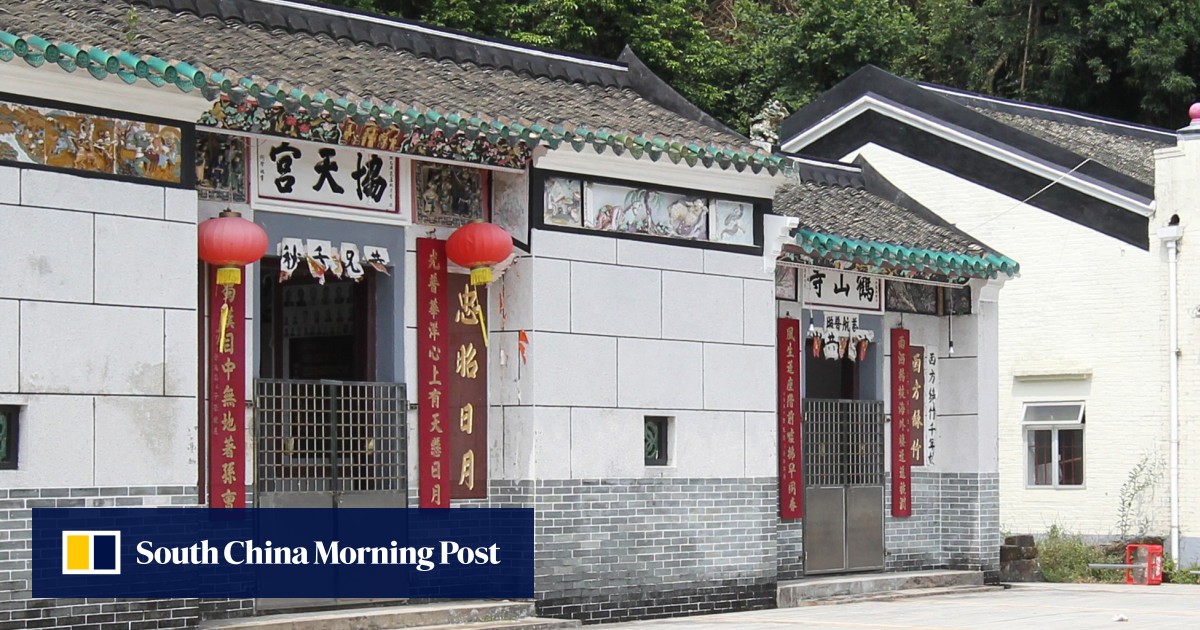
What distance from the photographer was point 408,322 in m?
12.4

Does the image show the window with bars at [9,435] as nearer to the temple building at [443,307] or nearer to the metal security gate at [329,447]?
the temple building at [443,307]

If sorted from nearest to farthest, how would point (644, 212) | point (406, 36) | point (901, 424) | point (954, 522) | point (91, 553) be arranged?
1. point (91, 553)
2. point (644, 212)
3. point (406, 36)
4. point (901, 424)
5. point (954, 522)

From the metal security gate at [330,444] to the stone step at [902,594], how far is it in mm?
4447

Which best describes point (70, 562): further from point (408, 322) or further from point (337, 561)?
point (408, 322)

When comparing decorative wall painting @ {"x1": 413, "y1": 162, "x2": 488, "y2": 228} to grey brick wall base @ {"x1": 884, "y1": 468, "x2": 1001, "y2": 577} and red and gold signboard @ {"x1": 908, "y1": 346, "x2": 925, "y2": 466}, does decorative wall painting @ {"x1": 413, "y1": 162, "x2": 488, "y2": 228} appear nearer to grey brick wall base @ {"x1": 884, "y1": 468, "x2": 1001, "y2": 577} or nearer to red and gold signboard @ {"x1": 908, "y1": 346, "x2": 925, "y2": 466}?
red and gold signboard @ {"x1": 908, "y1": 346, "x2": 925, "y2": 466}

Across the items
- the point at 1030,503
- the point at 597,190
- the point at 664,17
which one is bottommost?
the point at 1030,503

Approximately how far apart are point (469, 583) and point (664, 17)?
16487mm

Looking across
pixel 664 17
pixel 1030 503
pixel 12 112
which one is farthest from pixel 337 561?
pixel 664 17

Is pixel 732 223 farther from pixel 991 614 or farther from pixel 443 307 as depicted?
pixel 991 614

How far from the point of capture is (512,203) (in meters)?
12.7

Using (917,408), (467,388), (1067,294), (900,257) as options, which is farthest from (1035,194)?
(467,388)

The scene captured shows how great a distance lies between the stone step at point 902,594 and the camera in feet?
49.9

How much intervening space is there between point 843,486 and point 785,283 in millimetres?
2118

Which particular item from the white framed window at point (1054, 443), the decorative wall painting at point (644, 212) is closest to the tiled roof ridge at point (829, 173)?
the decorative wall painting at point (644, 212)
